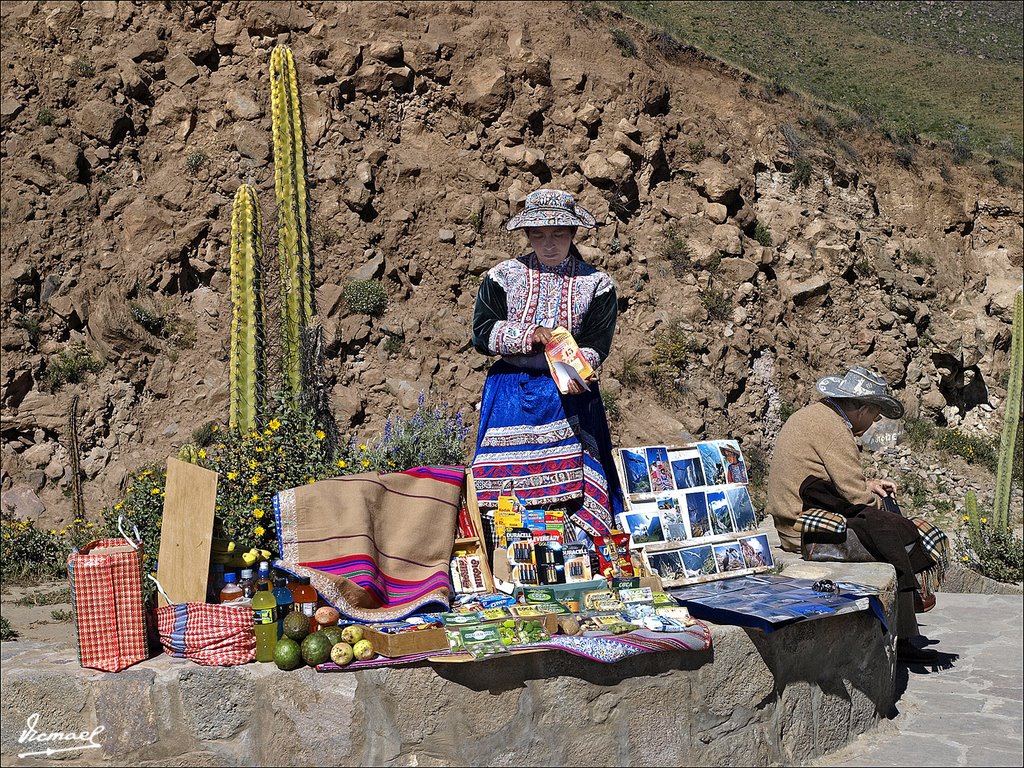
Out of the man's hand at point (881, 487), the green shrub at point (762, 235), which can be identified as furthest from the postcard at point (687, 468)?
the green shrub at point (762, 235)

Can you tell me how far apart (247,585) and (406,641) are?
0.98 m

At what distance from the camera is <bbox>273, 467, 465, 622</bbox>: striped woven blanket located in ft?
15.7

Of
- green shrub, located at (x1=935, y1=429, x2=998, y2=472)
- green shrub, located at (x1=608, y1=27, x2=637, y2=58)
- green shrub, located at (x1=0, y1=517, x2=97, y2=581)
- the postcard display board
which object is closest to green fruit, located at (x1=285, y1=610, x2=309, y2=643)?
the postcard display board

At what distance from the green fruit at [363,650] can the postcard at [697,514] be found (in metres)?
2.05

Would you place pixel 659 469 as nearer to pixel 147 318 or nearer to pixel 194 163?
pixel 147 318

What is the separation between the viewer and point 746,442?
1244 cm

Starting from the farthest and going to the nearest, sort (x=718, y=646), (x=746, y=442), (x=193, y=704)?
(x=746, y=442) < (x=718, y=646) < (x=193, y=704)

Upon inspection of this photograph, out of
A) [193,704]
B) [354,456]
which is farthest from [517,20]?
[193,704]

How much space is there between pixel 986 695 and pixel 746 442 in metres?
6.86

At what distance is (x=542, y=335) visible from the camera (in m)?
5.43

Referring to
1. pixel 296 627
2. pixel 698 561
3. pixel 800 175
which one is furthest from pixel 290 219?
pixel 800 175

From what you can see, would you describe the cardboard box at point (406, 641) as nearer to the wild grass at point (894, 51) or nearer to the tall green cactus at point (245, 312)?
the tall green cactus at point (245, 312)

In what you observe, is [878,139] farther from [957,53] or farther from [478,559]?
[957,53]

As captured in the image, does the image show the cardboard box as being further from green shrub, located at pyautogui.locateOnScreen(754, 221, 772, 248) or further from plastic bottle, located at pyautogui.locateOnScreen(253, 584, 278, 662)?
green shrub, located at pyautogui.locateOnScreen(754, 221, 772, 248)
